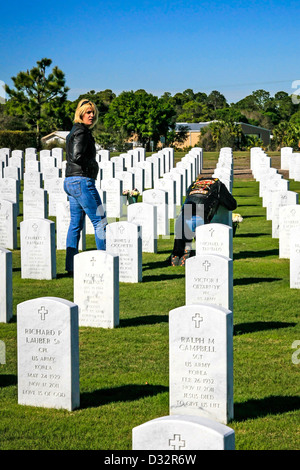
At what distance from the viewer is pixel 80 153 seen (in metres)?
11.0

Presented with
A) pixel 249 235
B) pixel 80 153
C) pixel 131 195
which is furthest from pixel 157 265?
pixel 131 195

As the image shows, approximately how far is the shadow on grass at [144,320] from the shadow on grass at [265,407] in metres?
2.85

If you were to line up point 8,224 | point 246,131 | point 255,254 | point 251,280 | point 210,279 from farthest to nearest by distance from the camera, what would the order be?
1. point 246,131
2. point 8,224
3. point 255,254
4. point 251,280
5. point 210,279

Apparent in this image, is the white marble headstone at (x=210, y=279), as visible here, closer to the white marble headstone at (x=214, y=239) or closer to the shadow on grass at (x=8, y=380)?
the shadow on grass at (x=8, y=380)

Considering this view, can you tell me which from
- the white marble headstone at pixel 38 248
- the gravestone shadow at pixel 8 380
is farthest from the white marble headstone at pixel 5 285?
the white marble headstone at pixel 38 248

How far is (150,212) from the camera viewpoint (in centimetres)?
1372

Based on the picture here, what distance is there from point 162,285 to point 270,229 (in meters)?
6.61

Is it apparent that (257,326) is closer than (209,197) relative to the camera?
Yes

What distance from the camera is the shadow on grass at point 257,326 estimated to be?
8.65 meters

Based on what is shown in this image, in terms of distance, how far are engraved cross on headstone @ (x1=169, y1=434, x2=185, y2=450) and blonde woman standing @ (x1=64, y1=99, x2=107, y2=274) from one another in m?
7.33

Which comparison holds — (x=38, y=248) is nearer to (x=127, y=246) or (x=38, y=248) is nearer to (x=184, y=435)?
(x=127, y=246)

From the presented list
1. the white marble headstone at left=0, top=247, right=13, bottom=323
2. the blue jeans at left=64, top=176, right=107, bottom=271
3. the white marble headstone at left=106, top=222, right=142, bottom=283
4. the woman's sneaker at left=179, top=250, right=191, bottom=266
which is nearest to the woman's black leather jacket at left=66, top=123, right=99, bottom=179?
the blue jeans at left=64, top=176, right=107, bottom=271

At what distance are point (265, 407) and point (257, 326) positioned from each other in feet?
8.71
